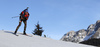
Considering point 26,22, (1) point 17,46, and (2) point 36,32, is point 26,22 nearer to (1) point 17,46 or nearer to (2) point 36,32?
(1) point 17,46

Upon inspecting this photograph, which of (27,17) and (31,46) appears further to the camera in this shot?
(27,17)

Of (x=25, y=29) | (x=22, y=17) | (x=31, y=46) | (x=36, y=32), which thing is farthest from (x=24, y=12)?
(x=36, y=32)

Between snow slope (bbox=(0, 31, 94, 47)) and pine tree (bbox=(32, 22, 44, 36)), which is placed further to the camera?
pine tree (bbox=(32, 22, 44, 36))

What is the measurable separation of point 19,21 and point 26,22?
0.70 meters

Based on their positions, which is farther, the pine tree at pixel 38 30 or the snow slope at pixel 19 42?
the pine tree at pixel 38 30

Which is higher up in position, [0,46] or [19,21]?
[19,21]

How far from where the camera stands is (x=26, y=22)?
42.7ft

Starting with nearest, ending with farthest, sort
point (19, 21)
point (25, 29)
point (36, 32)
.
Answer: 1. point (19, 21)
2. point (25, 29)
3. point (36, 32)

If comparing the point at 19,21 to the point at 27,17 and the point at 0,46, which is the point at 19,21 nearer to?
the point at 27,17

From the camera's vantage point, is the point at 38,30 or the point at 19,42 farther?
the point at 38,30

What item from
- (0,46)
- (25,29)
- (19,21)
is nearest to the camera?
(0,46)

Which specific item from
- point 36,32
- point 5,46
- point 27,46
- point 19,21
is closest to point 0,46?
point 5,46

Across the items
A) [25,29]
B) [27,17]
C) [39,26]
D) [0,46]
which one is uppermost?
[39,26]

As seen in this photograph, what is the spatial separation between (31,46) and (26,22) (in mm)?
3941
